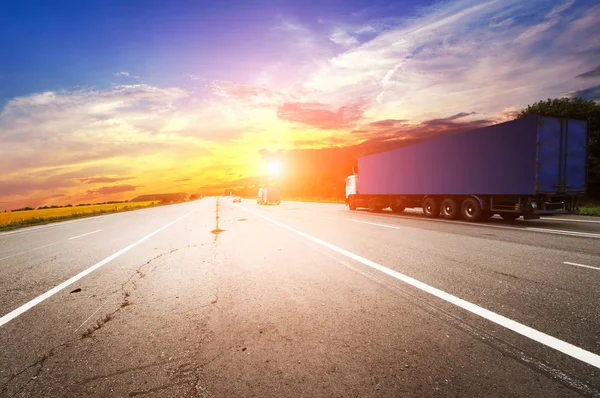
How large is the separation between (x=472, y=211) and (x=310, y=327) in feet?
43.1

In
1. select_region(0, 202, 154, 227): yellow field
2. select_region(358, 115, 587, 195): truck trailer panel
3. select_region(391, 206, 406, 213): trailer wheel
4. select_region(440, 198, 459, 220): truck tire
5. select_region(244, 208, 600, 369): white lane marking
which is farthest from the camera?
select_region(0, 202, 154, 227): yellow field

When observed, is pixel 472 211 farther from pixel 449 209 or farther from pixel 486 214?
pixel 449 209

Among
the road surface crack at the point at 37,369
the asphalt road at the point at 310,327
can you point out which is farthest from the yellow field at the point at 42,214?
the road surface crack at the point at 37,369

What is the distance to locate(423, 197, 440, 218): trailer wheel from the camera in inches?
621

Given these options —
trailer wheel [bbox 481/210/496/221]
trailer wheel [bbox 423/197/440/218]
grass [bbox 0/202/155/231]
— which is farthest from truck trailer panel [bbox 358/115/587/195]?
grass [bbox 0/202/155/231]

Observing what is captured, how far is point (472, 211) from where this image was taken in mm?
13617

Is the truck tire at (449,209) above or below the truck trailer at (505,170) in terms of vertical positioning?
below

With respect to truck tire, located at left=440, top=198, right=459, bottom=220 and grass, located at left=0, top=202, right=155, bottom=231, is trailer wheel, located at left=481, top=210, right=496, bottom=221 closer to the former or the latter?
truck tire, located at left=440, top=198, right=459, bottom=220

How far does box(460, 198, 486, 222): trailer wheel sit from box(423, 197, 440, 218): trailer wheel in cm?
156

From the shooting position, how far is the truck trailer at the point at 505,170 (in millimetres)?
11227

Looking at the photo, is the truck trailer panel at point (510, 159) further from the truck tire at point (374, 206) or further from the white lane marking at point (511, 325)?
the white lane marking at point (511, 325)

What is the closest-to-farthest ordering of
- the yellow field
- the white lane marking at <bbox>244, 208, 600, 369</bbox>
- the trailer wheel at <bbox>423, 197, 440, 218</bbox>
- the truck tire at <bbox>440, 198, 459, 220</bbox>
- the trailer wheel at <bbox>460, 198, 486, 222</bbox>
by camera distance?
the white lane marking at <bbox>244, 208, 600, 369</bbox>
the trailer wheel at <bbox>460, 198, 486, 222</bbox>
the truck tire at <bbox>440, 198, 459, 220</bbox>
the trailer wheel at <bbox>423, 197, 440, 218</bbox>
the yellow field

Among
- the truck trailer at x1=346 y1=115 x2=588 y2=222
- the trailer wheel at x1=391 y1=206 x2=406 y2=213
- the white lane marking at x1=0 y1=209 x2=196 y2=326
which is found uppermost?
the truck trailer at x1=346 y1=115 x2=588 y2=222

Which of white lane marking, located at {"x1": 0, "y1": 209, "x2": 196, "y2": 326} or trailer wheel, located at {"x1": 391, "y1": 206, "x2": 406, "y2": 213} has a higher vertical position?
trailer wheel, located at {"x1": 391, "y1": 206, "x2": 406, "y2": 213}
